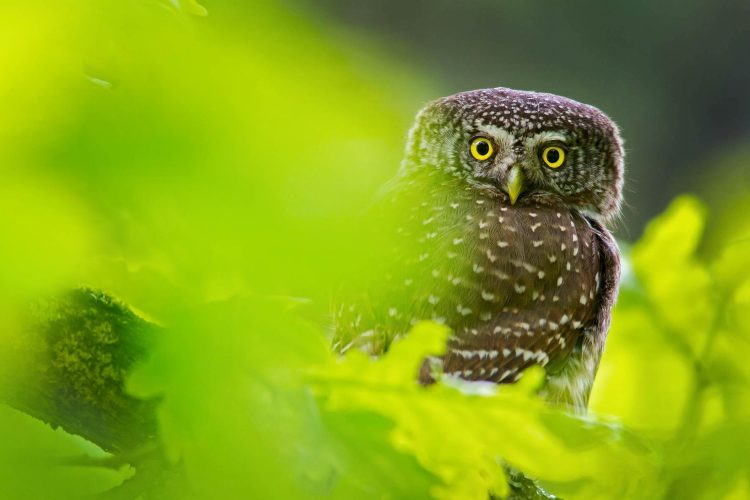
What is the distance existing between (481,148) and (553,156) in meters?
0.16

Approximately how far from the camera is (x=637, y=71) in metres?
9.18

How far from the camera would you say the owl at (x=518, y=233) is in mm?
1546

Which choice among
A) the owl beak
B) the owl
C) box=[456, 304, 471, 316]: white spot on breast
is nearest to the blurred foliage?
the owl

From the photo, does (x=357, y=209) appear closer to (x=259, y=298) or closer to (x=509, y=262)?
(x=259, y=298)

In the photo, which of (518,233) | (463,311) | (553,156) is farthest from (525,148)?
(463,311)

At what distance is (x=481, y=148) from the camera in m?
2.09

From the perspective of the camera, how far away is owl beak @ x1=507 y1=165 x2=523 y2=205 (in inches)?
76.0

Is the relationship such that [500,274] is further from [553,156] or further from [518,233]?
[553,156]

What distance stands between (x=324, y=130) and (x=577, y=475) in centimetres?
17

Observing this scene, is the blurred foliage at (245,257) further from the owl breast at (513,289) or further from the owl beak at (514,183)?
the owl beak at (514,183)

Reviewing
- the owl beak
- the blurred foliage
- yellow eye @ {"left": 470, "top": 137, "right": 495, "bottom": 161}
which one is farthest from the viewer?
yellow eye @ {"left": 470, "top": 137, "right": 495, "bottom": 161}

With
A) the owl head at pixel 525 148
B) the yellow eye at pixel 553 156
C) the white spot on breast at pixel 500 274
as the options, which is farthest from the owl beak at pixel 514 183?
the white spot on breast at pixel 500 274

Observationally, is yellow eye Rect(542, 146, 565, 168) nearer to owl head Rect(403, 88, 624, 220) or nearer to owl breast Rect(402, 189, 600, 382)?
owl head Rect(403, 88, 624, 220)

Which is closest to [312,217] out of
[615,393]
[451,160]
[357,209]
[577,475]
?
[357,209]
